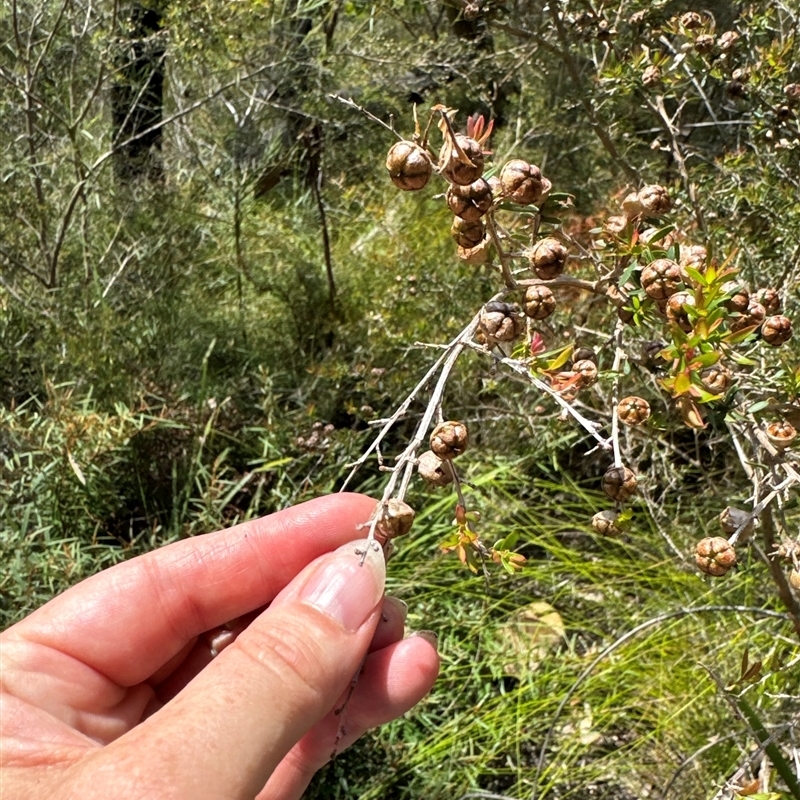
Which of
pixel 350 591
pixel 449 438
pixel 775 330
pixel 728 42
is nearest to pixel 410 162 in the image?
pixel 449 438

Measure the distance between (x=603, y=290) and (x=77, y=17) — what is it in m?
2.65

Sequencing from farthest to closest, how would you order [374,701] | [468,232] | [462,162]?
[374,701] → [468,232] → [462,162]

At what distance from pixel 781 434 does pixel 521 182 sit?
0.45 meters

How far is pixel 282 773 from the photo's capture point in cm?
140

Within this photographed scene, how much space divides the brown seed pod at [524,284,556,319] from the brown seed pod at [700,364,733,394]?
0.18 meters

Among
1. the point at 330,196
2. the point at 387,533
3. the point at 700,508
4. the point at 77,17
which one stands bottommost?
the point at 700,508

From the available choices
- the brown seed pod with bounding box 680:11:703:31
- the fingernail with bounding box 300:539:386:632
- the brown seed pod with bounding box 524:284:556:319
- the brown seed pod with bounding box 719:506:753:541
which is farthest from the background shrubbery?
the fingernail with bounding box 300:539:386:632

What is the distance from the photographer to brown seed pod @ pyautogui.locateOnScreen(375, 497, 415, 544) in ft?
2.68

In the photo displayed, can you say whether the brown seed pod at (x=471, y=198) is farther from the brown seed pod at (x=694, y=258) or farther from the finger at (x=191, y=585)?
the finger at (x=191, y=585)

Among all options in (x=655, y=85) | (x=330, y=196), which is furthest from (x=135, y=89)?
(x=655, y=85)

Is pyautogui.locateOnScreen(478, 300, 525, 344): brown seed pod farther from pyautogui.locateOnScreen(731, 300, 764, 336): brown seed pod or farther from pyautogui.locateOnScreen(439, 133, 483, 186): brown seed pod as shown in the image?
pyautogui.locateOnScreen(731, 300, 764, 336): brown seed pod

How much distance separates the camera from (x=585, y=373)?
851 millimetres

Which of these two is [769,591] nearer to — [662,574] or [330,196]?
[662,574]

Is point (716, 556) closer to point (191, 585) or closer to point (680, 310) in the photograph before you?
point (680, 310)
